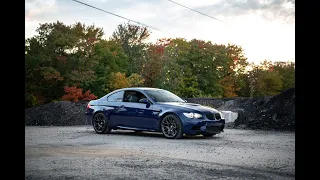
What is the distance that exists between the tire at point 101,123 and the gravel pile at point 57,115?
789 centimetres

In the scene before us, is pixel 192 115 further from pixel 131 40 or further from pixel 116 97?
pixel 131 40

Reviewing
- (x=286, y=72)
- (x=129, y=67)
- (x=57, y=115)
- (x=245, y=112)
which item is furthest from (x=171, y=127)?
(x=286, y=72)

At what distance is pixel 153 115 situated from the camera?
12656 millimetres

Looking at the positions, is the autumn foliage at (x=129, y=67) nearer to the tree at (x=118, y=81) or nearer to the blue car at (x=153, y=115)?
the tree at (x=118, y=81)

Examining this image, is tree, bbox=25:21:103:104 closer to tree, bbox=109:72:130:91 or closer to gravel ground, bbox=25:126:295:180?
tree, bbox=109:72:130:91

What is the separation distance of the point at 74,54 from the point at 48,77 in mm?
4507

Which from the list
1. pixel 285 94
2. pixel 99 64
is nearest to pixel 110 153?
pixel 285 94

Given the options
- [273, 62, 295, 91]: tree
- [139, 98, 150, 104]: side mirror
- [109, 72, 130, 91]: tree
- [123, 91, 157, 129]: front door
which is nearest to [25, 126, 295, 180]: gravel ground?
[123, 91, 157, 129]: front door

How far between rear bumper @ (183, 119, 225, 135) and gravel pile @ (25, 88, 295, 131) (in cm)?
617

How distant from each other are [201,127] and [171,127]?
86 cm

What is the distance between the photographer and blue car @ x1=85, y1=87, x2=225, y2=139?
1223 cm

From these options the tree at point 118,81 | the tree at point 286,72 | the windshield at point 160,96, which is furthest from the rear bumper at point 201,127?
the tree at point 286,72
